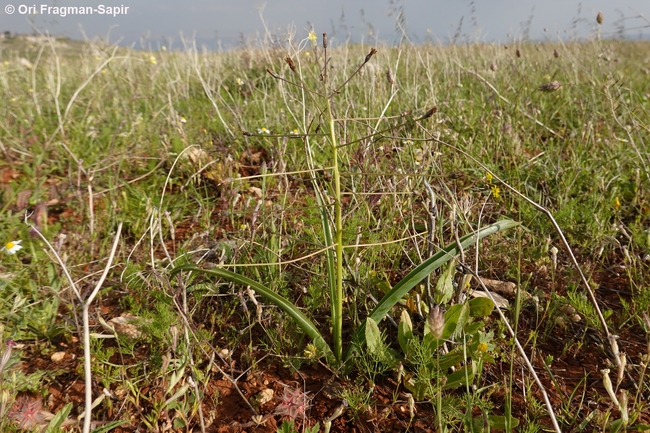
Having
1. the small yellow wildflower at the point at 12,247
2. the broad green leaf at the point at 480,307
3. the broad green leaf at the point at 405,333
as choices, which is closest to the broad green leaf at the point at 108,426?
the broad green leaf at the point at 405,333

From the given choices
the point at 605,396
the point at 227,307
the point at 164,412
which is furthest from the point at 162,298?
the point at 605,396

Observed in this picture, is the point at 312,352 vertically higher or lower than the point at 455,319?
lower

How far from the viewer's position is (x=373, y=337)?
1203 millimetres

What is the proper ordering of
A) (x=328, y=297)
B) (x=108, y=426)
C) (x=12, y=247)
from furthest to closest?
(x=12, y=247) < (x=328, y=297) < (x=108, y=426)

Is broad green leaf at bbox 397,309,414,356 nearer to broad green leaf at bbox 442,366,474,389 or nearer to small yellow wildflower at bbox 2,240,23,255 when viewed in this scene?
broad green leaf at bbox 442,366,474,389

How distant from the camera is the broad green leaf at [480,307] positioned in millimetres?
1276

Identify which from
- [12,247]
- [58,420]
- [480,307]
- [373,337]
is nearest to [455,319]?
[480,307]

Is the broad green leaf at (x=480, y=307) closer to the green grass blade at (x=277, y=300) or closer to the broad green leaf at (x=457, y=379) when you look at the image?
the broad green leaf at (x=457, y=379)

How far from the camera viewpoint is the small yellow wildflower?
1.63 metres

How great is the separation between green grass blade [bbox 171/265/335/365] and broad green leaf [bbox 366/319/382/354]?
0.45 ft

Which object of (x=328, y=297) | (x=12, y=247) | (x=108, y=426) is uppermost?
(x=12, y=247)

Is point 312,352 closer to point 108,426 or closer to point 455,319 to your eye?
point 455,319

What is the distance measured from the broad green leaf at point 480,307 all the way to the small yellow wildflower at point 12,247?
1640 millimetres

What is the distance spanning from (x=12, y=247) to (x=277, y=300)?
4.03ft
